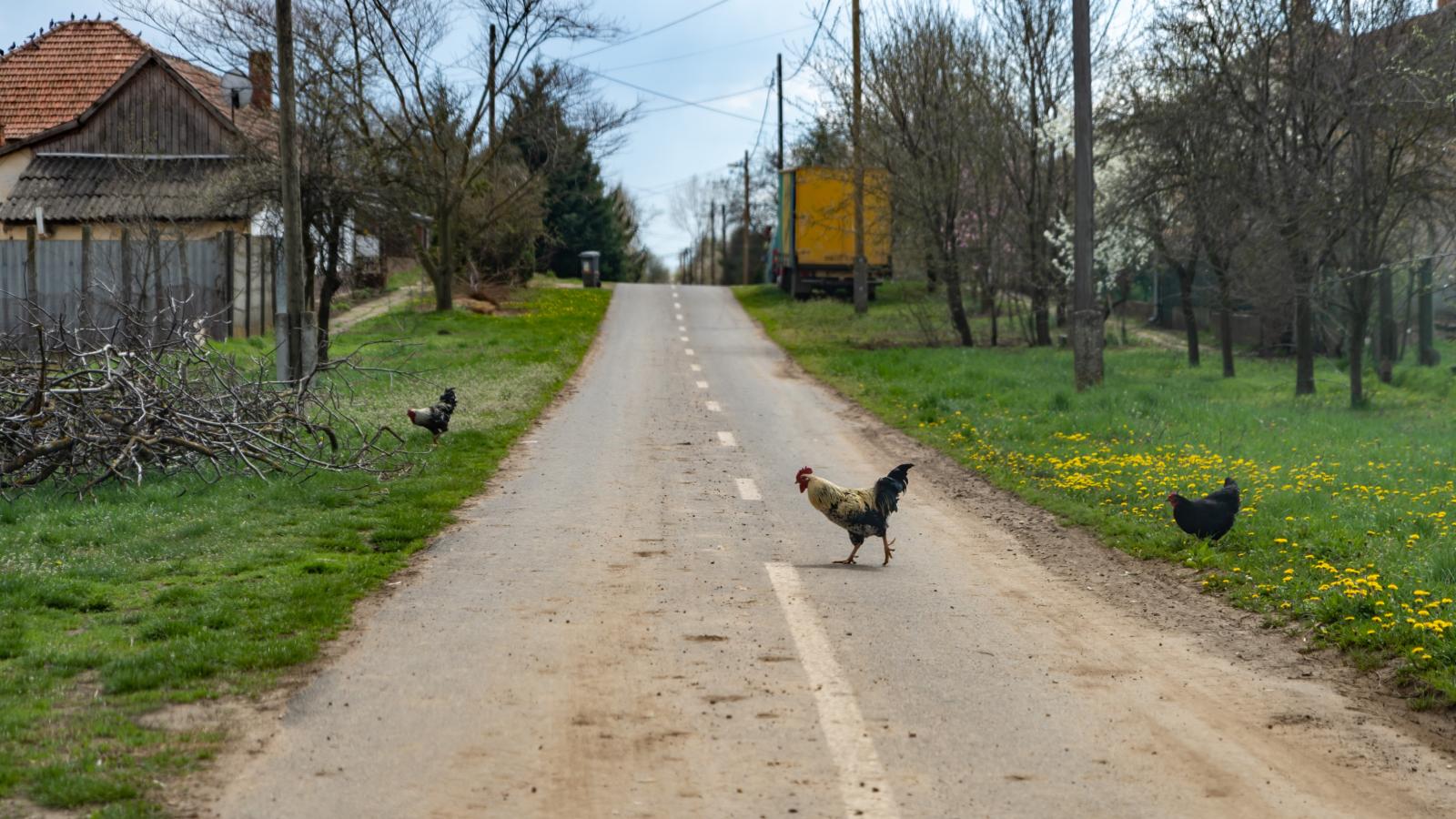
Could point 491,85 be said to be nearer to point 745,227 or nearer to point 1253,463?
point 1253,463

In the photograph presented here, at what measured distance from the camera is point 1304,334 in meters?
Answer: 22.1

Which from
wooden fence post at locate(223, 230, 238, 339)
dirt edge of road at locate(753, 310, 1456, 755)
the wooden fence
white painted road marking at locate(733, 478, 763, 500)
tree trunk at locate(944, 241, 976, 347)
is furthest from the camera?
tree trunk at locate(944, 241, 976, 347)

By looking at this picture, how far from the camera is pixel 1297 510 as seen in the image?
10.7 meters

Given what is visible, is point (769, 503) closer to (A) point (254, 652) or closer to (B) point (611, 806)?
(A) point (254, 652)

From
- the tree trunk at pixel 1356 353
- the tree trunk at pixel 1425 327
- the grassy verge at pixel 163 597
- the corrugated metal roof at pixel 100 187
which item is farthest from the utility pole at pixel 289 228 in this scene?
the tree trunk at pixel 1425 327

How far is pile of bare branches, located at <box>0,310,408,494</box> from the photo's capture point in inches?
445

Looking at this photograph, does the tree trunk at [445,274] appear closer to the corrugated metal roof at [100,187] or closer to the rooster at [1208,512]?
the corrugated metal roof at [100,187]

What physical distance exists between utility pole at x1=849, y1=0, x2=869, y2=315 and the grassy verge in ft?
67.1

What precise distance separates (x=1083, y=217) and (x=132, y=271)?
16876 millimetres

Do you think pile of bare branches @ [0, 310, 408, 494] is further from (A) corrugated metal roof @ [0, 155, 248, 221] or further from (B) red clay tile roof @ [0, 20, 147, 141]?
(B) red clay tile roof @ [0, 20, 147, 141]

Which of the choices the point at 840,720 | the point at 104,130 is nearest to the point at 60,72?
the point at 104,130

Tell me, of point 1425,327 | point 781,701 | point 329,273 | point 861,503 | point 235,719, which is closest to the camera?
point 235,719

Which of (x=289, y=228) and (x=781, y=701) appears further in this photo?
(x=289, y=228)

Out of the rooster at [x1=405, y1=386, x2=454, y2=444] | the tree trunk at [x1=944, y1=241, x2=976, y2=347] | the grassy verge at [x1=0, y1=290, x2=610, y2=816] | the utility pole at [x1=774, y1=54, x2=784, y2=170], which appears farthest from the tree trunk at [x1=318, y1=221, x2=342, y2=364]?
the utility pole at [x1=774, y1=54, x2=784, y2=170]
